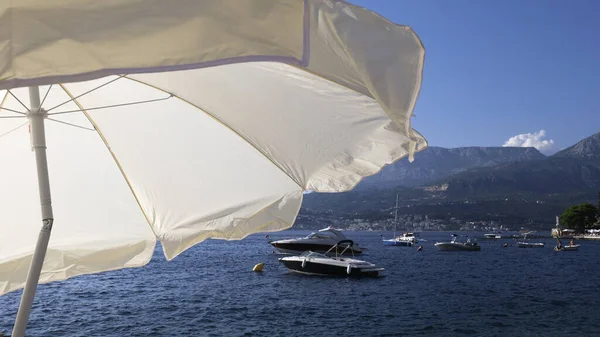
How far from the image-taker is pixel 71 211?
4367 millimetres

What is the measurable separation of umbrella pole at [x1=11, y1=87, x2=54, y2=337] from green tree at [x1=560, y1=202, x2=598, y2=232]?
133 meters

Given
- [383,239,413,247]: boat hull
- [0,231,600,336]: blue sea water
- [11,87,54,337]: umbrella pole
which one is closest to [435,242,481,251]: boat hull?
[383,239,413,247]: boat hull

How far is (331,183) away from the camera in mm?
3762

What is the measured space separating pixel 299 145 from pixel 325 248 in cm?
4630

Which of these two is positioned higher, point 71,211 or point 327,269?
point 71,211

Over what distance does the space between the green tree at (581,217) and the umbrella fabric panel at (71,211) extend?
132042 millimetres

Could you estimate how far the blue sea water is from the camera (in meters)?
19.2

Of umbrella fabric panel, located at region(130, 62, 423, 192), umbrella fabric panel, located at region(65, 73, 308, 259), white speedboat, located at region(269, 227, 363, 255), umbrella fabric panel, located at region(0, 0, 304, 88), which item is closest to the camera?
umbrella fabric panel, located at region(0, 0, 304, 88)

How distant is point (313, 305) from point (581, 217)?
114355 mm

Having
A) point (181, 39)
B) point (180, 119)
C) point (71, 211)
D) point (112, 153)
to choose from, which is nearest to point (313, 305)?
point (71, 211)

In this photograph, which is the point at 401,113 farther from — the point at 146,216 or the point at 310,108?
the point at 146,216

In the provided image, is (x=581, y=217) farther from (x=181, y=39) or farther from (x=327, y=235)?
(x=181, y=39)

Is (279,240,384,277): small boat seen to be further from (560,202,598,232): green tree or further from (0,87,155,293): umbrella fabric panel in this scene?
(560,202,598,232): green tree

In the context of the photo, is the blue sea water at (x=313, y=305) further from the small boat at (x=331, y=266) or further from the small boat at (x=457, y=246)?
the small boat at (x=457, y=246)
